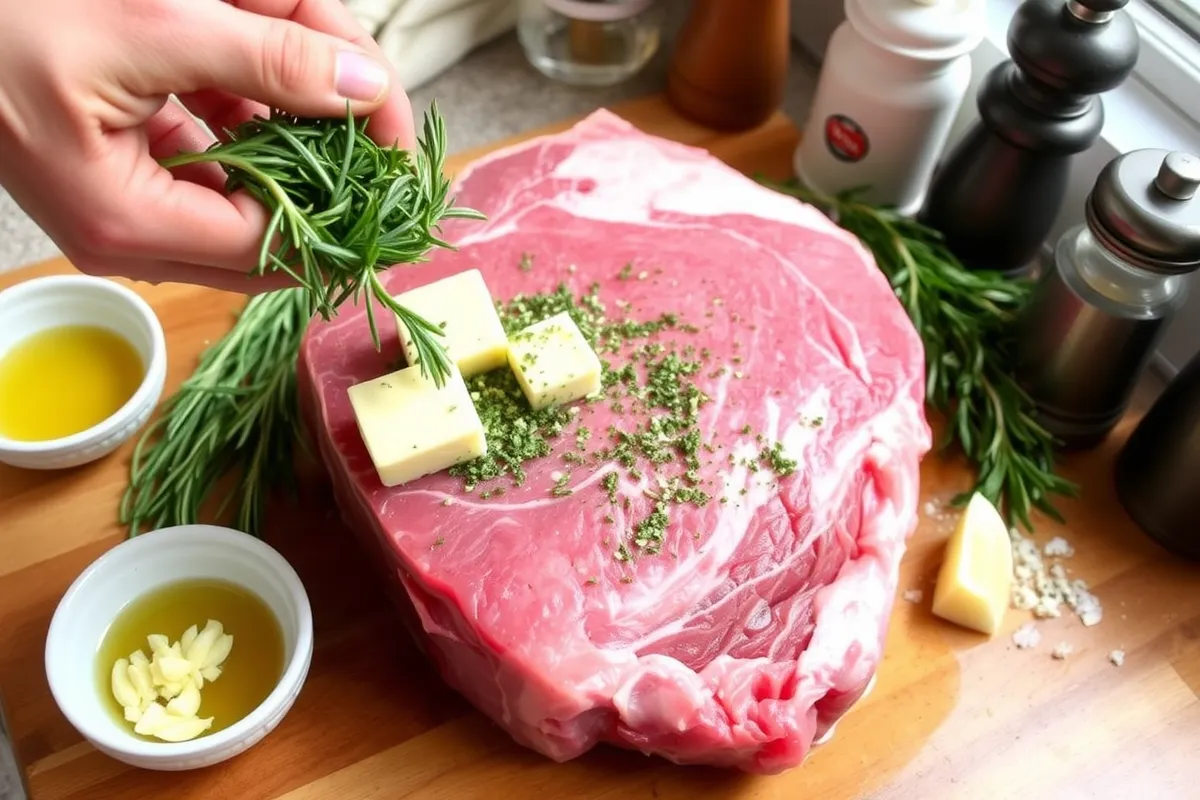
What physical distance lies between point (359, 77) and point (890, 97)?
2.86ft

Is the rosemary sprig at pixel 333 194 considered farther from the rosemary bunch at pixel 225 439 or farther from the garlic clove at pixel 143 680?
the garlic clove at pixel 143 680

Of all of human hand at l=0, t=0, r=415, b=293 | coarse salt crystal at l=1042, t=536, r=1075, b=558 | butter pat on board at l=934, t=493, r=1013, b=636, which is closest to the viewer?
human hand at l=0, t=0, r=415, b=293

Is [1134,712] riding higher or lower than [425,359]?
lower

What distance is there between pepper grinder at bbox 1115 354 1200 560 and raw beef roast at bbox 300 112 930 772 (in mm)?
337

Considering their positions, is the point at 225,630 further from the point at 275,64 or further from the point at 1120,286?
the point at 1120,286

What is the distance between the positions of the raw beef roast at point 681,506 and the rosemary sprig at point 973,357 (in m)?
0.16


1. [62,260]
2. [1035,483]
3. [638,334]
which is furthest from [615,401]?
[62,260]

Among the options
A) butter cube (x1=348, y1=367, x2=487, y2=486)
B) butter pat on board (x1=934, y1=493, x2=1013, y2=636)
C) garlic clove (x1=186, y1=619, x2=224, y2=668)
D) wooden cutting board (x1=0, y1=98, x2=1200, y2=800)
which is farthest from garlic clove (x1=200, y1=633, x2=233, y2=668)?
butter pat on board (x1=934, y1=493, x2=1013, y2=636)

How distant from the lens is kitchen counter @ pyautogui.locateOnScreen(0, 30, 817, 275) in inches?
73.1

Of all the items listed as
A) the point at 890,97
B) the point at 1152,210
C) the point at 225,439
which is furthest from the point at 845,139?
the point at 225,439

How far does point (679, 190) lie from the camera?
4.87 feet

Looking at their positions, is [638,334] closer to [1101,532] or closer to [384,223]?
[384,223]

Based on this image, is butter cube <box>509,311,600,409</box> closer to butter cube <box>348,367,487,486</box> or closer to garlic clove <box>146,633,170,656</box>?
butter cube <box>348,367,487,486</box>

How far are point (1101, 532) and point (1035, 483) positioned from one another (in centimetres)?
12
